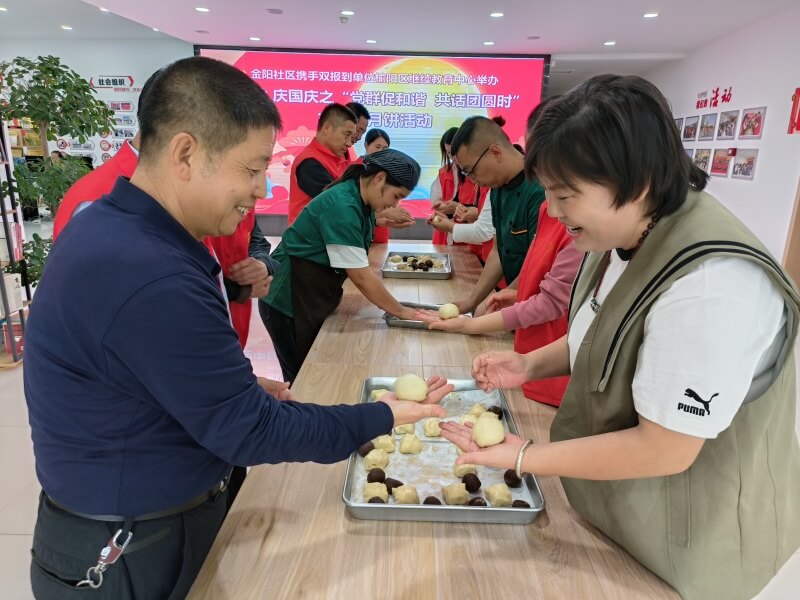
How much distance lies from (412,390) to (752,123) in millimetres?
6827

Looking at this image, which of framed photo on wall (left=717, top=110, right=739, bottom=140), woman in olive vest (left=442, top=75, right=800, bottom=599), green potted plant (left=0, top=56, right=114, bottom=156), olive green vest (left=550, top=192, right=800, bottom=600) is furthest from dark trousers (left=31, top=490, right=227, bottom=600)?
framed photo on wall (left=717, top=110, right=739, bottom=140)

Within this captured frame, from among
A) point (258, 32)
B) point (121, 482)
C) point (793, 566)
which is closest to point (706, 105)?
point (258, 32)

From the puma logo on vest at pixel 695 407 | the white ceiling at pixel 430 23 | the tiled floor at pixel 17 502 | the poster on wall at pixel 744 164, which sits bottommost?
the tiled floor at pixel 17 502

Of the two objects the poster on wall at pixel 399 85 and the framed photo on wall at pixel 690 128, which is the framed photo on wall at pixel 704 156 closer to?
the framed photo on wall at pixel 690 128

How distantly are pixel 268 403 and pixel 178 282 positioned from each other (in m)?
0.27

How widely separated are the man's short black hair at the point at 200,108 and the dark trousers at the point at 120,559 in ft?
2.24

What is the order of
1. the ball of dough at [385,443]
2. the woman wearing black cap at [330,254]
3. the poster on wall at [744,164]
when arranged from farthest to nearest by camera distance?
the poster on wall at [744,164], the woman wearing black cap at [330,254], the ball of dough at [385,443]

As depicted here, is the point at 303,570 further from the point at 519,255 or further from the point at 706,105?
the point at 706,105

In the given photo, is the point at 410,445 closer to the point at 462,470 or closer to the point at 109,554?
the point at 462,470

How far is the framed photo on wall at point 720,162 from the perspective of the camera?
693 cm

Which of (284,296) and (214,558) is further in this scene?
(284,296)

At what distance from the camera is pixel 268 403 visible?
926mm

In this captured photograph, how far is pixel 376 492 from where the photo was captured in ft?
3.71

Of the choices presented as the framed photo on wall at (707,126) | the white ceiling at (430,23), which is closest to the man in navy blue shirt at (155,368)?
the white ceiling at (430,23)
